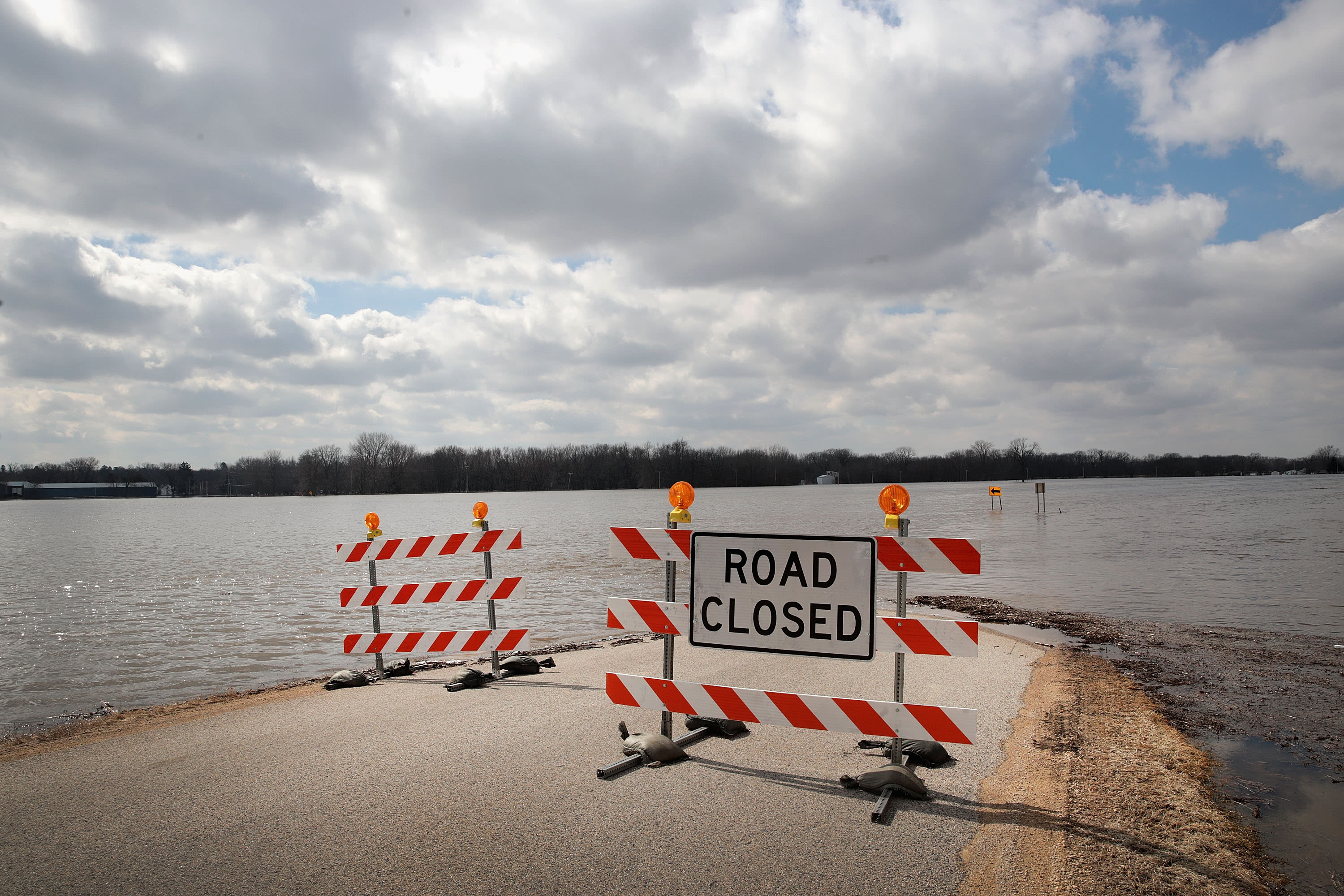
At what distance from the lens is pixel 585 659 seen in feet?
30.1

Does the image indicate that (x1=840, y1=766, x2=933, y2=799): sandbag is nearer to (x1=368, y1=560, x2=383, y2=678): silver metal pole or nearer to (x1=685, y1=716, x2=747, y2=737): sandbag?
(x1=685, y1=716, x2=747, y2=737): sandbag

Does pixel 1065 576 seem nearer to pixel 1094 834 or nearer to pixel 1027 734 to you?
pixel 1027 734

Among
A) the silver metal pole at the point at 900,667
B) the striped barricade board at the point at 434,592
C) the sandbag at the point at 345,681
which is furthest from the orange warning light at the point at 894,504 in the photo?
the sandbag at the point at 345,681

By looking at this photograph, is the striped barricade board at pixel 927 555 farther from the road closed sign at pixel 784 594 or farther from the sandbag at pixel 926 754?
the sandbag at pixel 926 754

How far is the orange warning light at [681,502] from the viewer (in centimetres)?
Result: 567

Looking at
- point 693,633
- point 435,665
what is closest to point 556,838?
point 693,633

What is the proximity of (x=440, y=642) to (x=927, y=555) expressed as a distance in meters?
5.80

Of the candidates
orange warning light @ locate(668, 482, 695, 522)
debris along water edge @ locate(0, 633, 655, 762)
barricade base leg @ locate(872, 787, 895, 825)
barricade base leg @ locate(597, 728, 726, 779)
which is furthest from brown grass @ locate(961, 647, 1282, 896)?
debris along water edge @ locate(0, 633, 655, 762)

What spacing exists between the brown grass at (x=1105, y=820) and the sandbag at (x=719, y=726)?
178cm

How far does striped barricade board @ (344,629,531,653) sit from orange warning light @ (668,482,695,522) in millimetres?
3146

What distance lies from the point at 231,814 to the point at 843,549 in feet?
13.2

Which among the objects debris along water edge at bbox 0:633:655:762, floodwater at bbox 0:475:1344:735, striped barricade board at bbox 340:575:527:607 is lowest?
floodwater at bbox 0:475:1344:735

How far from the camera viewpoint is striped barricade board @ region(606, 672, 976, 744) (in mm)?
4473

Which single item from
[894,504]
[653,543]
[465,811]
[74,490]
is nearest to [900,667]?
[894,504]
